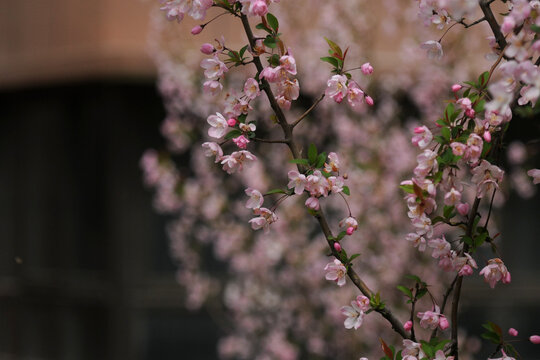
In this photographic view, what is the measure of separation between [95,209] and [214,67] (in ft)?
23.3

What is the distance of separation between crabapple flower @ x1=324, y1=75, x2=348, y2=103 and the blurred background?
6459 mm

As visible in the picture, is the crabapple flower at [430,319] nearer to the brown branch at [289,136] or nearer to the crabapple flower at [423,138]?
the brown branch at [289,136]

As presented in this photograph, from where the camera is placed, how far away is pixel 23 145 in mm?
10195

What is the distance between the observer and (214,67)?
2.18 m

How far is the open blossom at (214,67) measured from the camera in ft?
7.09

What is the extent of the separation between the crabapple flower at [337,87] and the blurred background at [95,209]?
6.46 m

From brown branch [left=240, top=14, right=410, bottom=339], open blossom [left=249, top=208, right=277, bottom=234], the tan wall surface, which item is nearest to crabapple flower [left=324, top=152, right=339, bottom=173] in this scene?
brown branch [left=240, top=14, right=410, bottom=339]

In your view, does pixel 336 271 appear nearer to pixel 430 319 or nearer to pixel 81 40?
pixel 430 319

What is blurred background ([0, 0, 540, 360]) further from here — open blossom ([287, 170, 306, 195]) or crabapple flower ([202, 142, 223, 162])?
open blossom ([287, 170, 306, 195])

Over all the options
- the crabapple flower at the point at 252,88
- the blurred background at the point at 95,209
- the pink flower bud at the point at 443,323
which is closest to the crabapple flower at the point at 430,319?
the pink flower bud at the point at 443,323

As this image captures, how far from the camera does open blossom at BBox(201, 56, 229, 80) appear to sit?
2.16m

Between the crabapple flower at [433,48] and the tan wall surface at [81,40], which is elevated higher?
the tan wall surface at [81,40]

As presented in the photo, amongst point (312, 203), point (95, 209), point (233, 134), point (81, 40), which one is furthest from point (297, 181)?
point (95, 209)

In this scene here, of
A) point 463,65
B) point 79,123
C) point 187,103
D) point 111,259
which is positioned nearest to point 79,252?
point 111,259
